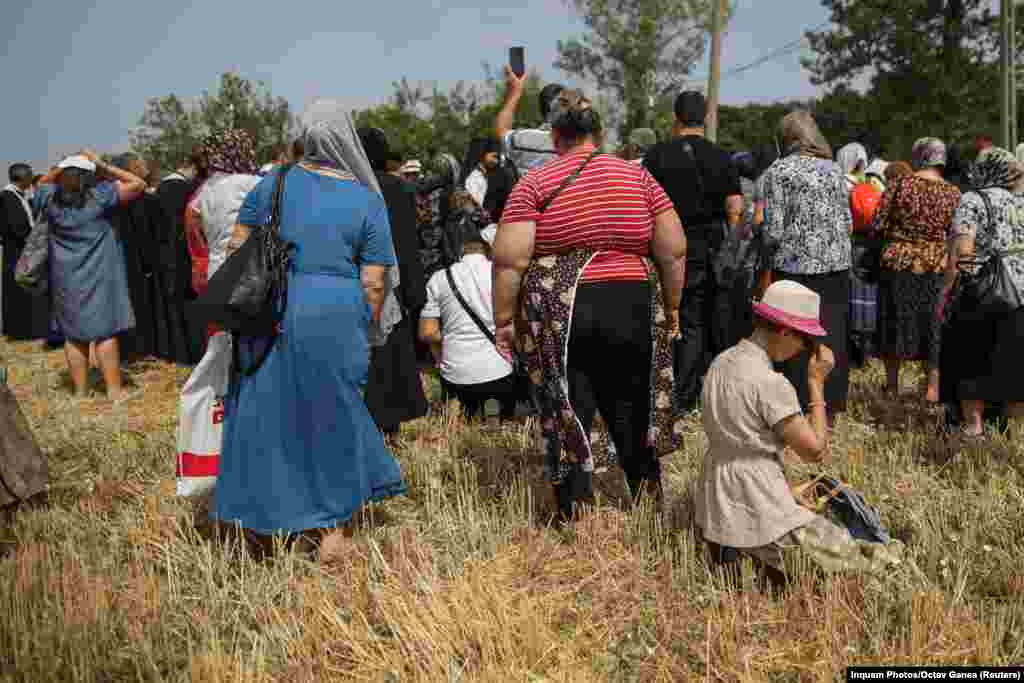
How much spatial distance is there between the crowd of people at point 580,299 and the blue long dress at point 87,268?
0.02m

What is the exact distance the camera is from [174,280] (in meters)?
8.38

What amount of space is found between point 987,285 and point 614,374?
2.30 m

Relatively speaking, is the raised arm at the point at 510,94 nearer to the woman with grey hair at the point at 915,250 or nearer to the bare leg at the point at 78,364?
the woman with grey hair at the point at 915,250

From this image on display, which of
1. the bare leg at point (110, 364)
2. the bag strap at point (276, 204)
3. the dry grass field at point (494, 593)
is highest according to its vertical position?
the bag strap at point (276, 204)

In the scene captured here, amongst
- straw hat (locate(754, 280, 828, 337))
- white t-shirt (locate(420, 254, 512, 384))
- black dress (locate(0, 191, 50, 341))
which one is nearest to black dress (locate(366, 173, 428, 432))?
white t-shirt (locate(420, 254, 512, 384))

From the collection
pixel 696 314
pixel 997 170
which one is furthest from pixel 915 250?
pixel 696 314

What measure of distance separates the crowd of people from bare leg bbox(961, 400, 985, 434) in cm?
5

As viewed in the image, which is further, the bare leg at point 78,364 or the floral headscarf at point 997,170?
the bare leg at point 78,364

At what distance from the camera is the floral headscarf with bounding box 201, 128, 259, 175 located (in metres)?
4.68

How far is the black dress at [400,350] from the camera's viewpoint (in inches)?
205

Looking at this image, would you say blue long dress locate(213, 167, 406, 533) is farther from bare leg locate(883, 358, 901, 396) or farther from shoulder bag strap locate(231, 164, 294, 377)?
bare leg locate(883, 358, 901, 396)

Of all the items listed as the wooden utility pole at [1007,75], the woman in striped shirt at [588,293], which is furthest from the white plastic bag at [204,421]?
the wooden utility pole at [1007,75]

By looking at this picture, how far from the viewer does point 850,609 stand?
114 inches

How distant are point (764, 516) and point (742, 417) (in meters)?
0.37
